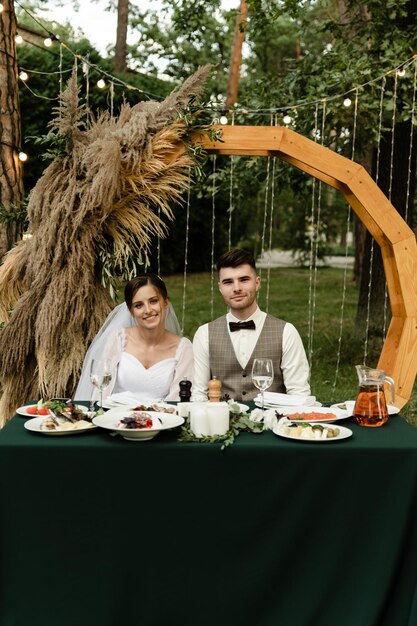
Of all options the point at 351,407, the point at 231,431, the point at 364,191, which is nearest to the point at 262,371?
the point at 231,431

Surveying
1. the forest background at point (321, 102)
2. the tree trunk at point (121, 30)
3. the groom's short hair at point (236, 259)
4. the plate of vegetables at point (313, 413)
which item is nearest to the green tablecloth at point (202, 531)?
the plate of vegetables at point (313, 413)

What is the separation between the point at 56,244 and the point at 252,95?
4.54 m

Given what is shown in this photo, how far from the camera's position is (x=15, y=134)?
4.64 m

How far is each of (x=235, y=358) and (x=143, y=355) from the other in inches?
21.6

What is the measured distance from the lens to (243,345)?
11.0 ft

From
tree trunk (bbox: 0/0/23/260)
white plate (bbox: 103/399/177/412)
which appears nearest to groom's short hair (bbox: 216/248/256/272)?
white plate (bbox: 103/399/177/412)

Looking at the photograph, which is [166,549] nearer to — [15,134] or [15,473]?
[15,473]

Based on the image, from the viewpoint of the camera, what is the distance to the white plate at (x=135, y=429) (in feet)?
7.70

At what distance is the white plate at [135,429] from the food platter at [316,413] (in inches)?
17.0

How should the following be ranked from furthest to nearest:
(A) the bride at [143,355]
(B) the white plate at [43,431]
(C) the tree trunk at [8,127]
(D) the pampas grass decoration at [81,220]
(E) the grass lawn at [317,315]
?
(E) the grass lawn at [317,315]
(C) the tree trunk at [8,127]
(D) the pampas grass decoration at [81,220]
(A) the bride at [143,355]
(B) the white plate at [43,431]

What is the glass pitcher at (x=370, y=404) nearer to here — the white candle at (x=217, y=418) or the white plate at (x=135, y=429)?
the white candle at (x=217, y=418)

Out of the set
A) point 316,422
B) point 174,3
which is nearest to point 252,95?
point 174,3

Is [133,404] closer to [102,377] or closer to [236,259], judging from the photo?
[102,377]

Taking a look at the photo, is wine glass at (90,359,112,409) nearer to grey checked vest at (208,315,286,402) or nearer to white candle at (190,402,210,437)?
white candle at (190,402,210,437)
